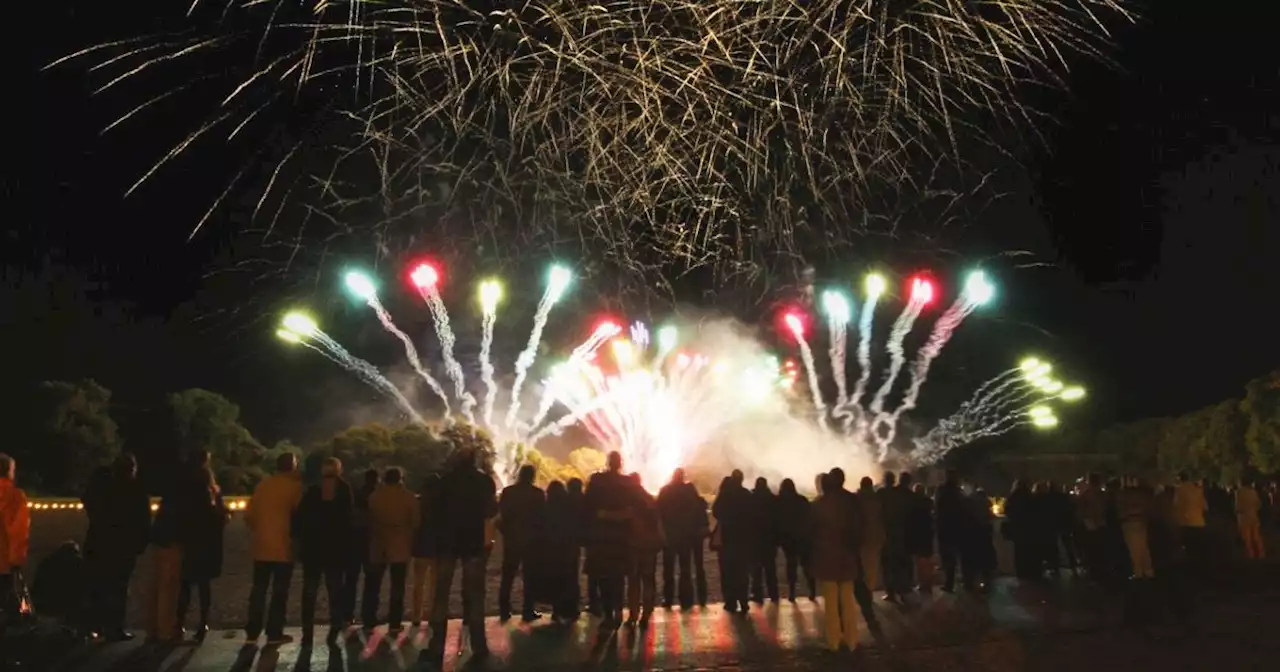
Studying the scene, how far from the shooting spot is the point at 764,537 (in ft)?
38.0

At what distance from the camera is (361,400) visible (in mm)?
55219

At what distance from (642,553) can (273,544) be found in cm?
333

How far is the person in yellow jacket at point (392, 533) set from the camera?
29.9 ft

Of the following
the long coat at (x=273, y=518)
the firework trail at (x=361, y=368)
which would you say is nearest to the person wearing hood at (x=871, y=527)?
the long coat at (x=273, y=518)

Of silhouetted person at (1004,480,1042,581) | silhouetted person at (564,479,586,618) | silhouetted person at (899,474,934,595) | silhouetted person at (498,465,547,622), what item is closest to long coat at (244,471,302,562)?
silhouetted person at (498,465,547,622)

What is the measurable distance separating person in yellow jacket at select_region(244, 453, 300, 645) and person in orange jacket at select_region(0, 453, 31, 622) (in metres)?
1.76

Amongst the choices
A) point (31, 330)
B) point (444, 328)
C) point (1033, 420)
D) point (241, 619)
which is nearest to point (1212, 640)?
point (241, 619)

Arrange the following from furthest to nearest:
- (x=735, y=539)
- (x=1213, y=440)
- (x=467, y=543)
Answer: (x=1213, y=440) < (x=735, y=539) < (x=467, y=543)

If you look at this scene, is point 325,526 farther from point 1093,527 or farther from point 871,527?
Answer: point 1093,527

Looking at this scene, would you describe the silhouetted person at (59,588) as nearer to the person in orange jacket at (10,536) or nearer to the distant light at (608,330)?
the person in orange jacket at (10,536)

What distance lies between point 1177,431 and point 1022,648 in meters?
50.8

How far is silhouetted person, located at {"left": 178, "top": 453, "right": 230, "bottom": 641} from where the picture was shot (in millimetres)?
8367

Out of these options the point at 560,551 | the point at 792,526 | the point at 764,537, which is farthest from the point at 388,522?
the point at 792,526

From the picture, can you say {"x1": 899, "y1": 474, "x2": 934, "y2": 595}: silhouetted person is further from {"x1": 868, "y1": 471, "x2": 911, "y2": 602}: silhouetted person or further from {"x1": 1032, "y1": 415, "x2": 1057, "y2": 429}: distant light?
{"x1": 1032, "y1": 415, "x2": 1057, "y2": 429}: distant light
